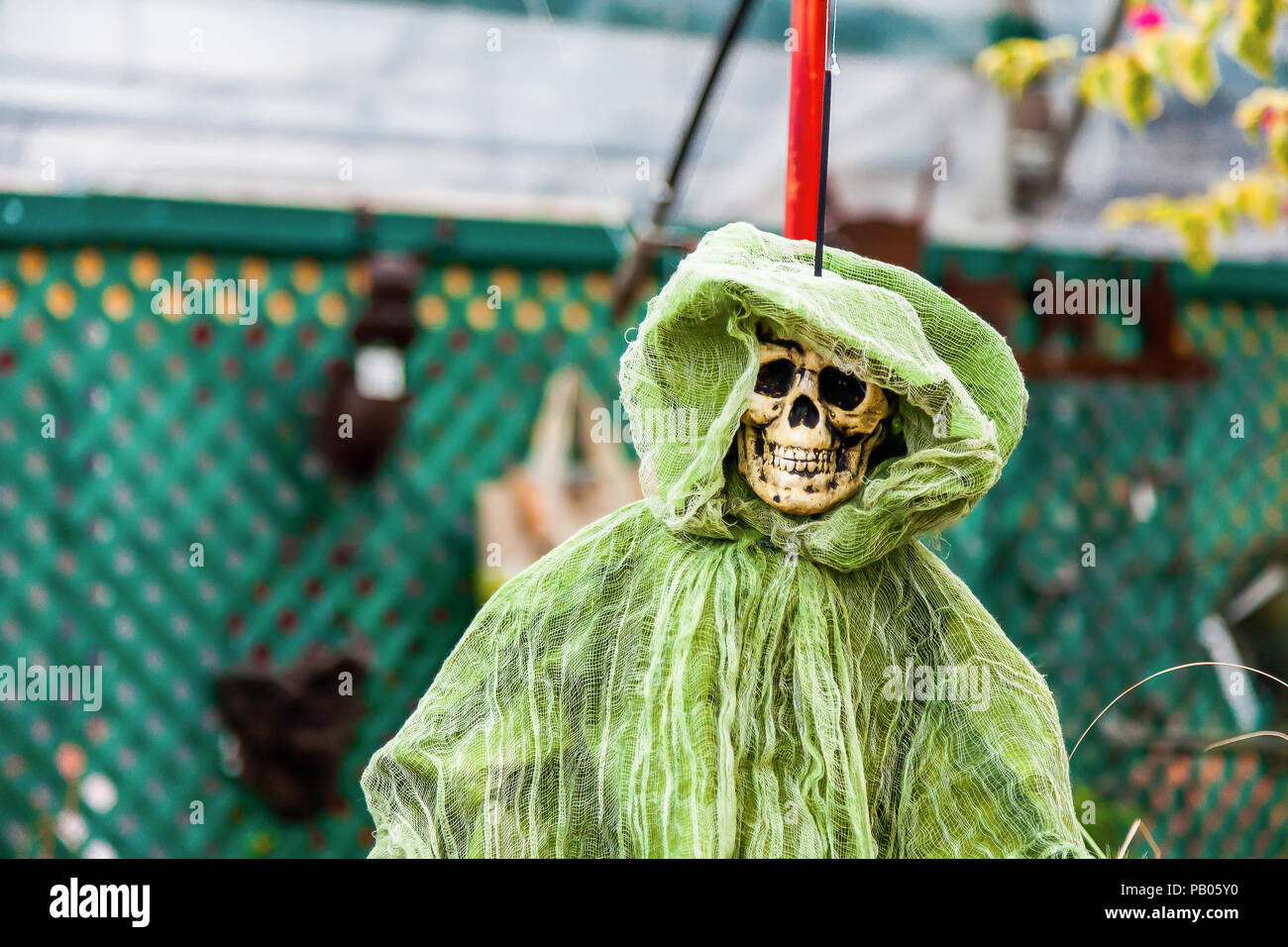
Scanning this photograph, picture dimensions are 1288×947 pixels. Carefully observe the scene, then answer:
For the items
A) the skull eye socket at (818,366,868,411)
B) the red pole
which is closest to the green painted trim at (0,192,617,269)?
the red pole

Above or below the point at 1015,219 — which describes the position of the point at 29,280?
below

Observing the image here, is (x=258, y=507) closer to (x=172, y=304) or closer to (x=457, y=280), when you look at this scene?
(x=172, y=304)

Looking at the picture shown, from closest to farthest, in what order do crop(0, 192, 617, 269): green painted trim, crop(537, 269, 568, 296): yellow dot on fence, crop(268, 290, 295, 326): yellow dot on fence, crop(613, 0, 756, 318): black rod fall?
crop(613, 0, 756, 318): black rod → crop(0, 192, 617, 269): green painted trim → crop(268, 290, 295, 326): yellow dot on fence → crop(537, 269, 568, 296): yellow dot on fence

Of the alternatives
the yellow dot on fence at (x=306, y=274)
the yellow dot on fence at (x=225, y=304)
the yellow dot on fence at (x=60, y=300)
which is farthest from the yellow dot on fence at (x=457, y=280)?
the yellow dot on fence at (x=60, y=300)

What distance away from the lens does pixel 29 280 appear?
228 centimetres

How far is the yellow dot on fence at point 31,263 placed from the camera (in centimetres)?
228

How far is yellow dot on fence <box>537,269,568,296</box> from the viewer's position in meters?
2.46

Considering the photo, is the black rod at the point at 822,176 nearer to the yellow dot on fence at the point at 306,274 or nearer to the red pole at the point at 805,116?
the red pole at the point at 805,116

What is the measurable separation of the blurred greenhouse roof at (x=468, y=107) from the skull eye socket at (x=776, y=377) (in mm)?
1082

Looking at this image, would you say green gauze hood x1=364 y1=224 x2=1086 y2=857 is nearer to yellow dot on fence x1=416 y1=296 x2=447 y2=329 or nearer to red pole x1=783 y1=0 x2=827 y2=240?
red pole x1=783 y1=0 x2=827 y2=240

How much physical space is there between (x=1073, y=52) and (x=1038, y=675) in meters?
1.46

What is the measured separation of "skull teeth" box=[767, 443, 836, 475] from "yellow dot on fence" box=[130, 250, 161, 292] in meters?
1.68
